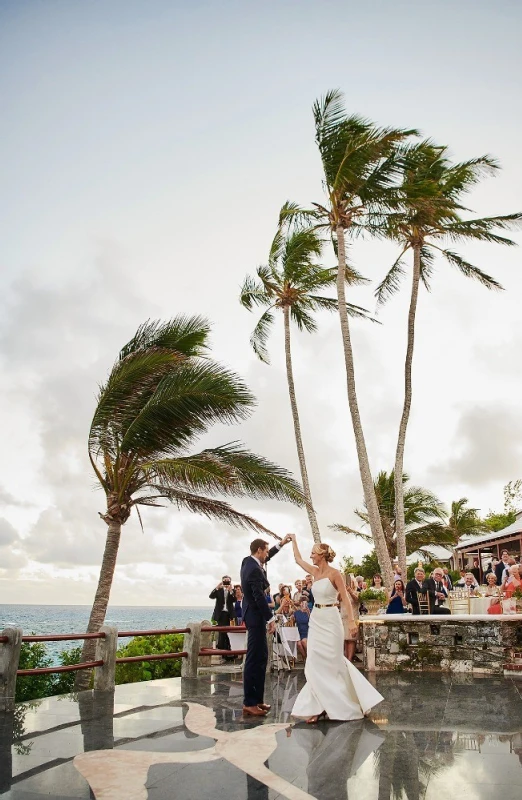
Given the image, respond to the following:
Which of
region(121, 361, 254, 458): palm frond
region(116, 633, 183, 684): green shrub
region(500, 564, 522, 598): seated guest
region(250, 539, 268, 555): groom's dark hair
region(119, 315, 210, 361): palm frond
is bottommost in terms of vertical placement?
region(116, 633, 183, 684): green shrub

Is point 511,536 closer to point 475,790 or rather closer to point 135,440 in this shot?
point 135,440

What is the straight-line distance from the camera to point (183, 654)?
11281 millimetres

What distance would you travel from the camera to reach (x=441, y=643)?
12.6 metres

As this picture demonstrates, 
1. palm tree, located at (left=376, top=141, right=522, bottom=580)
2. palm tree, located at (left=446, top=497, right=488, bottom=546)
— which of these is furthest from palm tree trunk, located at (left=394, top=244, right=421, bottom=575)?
palm tree, located at (left=446, top=497, right=488, bottom=546)

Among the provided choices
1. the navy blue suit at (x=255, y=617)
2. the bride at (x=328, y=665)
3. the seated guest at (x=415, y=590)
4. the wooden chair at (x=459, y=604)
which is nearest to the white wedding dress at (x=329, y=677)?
the bride at (x=328, y=665)

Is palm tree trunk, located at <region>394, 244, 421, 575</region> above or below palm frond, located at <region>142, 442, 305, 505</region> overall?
above

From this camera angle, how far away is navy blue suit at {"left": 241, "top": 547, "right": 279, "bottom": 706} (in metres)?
7.76

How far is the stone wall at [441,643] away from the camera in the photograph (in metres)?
12.1

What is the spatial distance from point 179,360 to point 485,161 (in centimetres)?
1557

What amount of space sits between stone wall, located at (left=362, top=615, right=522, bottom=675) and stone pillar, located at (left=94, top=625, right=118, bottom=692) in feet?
16.6

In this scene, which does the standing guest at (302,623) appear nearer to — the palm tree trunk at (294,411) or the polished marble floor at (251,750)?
the polished marble floor at (251,750)

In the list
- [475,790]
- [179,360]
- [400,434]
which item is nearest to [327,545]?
[475,790]

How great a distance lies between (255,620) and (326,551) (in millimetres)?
1148

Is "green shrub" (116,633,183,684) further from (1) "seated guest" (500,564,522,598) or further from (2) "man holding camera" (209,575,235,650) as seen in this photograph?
Result: (1) "seated guest" (500,564,522,598)
